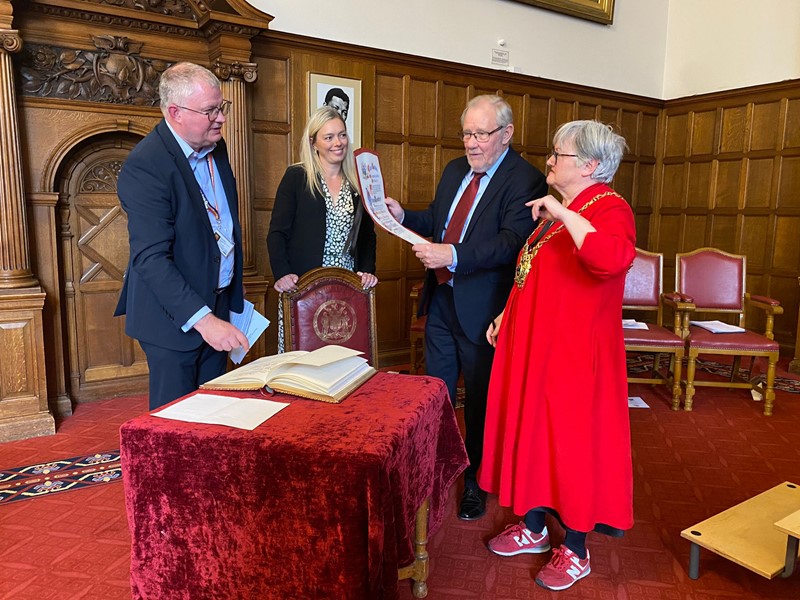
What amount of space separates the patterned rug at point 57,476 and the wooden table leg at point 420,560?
182 centimetres

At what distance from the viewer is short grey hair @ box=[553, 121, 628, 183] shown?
6.73 ft

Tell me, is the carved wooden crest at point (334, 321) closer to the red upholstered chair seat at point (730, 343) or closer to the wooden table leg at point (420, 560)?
the wooden table leg at point (420, 560)

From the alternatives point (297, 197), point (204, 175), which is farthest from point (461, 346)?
point (204, 175)

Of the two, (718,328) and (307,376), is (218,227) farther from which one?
(718,328)

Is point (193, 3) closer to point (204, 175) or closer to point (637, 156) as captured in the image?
point (204, 175)

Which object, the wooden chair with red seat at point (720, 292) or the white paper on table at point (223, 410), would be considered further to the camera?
the wooden chair with red seat at point (720, 292)

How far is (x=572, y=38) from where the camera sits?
650cm

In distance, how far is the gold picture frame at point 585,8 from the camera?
6230 mm

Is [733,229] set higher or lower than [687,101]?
lower

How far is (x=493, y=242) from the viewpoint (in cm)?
253

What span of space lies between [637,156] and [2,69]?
6.27 meters

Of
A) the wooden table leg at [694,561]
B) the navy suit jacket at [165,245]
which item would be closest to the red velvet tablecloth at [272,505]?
the navy suit jacket at [165,245]

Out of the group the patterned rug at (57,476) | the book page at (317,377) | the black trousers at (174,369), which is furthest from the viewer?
the patterned rug at (57,476)

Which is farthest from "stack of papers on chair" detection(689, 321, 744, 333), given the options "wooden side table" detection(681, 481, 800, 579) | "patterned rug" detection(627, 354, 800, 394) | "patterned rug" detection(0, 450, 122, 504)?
"patterned rug" detection(0, 450, 122, 504)
